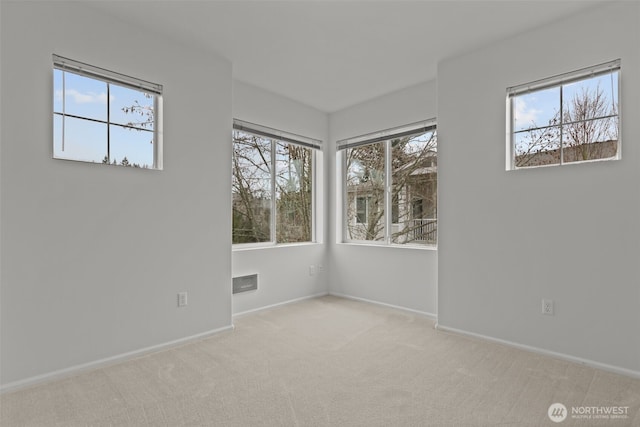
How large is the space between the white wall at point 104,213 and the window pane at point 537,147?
2593 millimetres

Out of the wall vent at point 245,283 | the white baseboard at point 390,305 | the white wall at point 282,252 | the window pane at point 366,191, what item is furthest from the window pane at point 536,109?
the wall vent at point 245,283

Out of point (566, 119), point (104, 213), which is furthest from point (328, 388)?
point (566, 119)

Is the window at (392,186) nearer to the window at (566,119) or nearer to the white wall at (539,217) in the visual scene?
the white wall at (539,217)

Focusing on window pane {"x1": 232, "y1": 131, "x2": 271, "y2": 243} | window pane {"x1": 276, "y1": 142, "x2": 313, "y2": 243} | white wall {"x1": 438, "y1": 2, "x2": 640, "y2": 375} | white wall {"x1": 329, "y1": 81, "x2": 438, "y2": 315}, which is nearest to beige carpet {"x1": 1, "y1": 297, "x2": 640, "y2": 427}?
white wall {"x1": 438, "y1": 2, "x2": 640, "y2": 375}

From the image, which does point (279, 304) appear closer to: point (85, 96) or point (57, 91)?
point (85, 96)

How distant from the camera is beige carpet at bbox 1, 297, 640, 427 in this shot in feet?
6.00

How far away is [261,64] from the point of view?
128 inches

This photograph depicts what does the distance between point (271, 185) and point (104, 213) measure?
1.97 m

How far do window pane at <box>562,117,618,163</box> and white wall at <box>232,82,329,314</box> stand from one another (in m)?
2.74

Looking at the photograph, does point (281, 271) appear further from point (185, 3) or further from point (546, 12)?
point (546, 12)

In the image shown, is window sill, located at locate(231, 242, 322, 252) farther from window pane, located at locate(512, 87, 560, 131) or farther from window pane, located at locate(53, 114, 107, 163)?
window pane, located at locate(512, 87, 560, 131)

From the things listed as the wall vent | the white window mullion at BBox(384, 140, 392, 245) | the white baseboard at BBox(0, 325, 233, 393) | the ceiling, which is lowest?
the white baseboard at BBox(0, 325, 233, 393)

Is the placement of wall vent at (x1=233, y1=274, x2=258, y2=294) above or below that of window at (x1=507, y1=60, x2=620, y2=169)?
below

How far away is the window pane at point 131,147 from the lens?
102 inches
